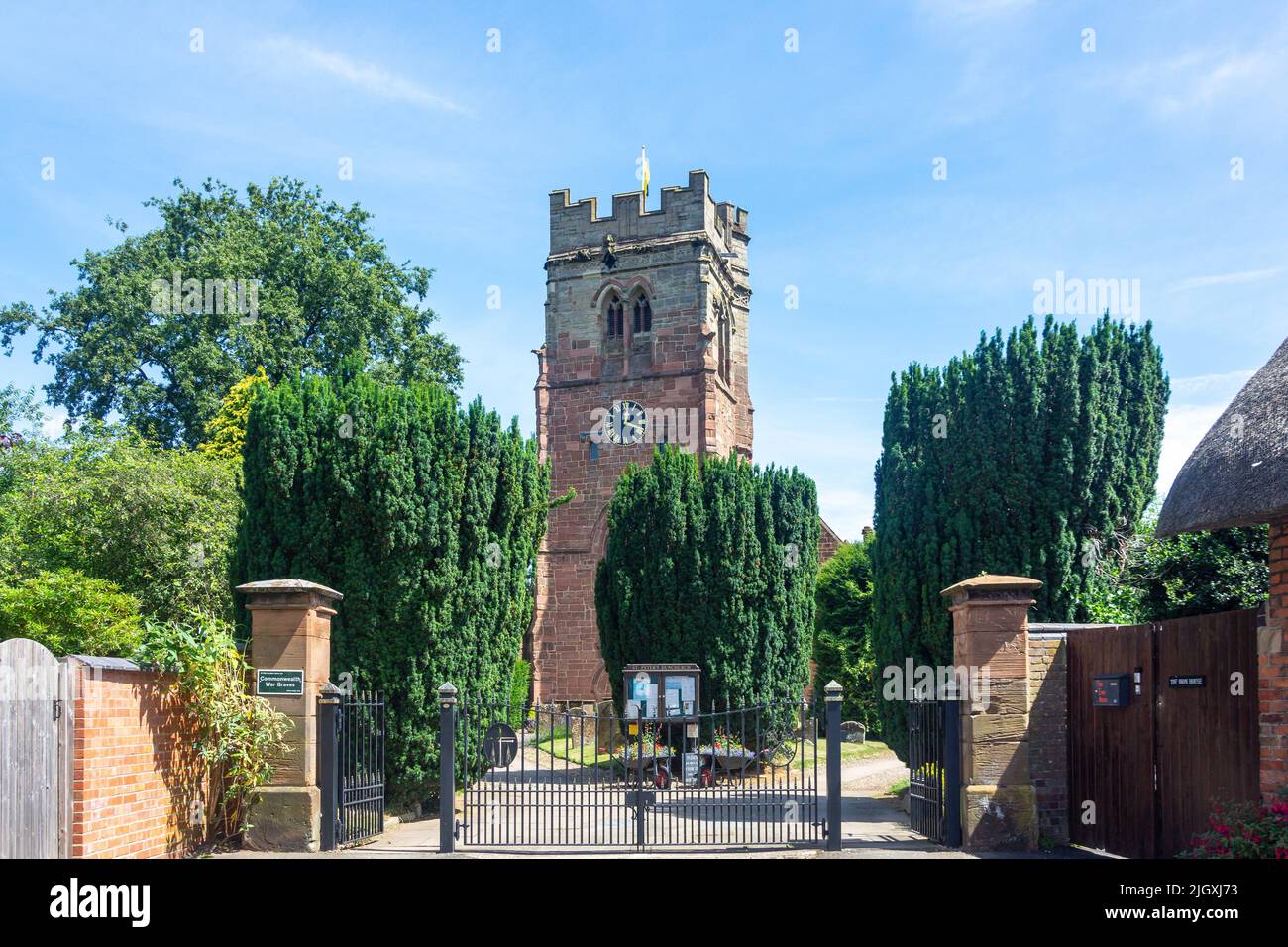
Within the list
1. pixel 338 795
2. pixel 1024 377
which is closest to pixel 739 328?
pixel 1024 377

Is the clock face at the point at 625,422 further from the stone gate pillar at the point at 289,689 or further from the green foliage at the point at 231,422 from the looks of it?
the stone gate pillar at the point at 289,689

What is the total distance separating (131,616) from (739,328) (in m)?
23.1

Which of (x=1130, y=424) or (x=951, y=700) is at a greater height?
(x=1130, y=424)

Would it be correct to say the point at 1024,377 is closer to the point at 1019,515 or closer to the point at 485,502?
the point at 1019,515

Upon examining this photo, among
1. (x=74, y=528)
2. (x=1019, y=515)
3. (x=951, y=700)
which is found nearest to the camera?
(x=951, y=700)

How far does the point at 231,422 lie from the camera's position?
2455cm

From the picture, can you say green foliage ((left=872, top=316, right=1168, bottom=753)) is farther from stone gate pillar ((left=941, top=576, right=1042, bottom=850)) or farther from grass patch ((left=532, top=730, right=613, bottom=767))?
grass patch ((left=532, top=730, right=613, bottom=767))

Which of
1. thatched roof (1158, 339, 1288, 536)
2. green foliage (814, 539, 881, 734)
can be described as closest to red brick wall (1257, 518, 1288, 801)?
thatched roof (1158, 339, 1288, 536)

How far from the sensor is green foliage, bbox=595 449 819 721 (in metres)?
18.8

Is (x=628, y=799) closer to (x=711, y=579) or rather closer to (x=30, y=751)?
(x=711, y=579)

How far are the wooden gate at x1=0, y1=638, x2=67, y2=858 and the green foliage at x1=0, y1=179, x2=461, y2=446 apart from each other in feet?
62.4

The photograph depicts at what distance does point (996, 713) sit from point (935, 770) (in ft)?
3.49

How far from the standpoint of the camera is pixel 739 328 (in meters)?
35.9

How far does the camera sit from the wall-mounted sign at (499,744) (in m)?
12.3
